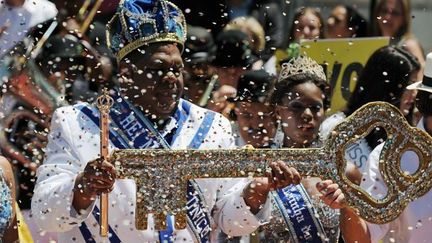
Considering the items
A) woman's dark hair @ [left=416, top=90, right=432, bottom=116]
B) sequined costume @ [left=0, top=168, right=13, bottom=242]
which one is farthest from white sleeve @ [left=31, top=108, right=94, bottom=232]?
woman's dark hair @ [left=416, top=90, right=432, bottom=116]

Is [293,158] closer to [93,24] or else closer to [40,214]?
[40,214]

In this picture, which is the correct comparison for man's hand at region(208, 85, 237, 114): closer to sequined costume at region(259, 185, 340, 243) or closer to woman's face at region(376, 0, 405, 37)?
sequined costume at region(259, 185, 340, 243)

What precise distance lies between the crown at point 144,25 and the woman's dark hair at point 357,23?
130 inches

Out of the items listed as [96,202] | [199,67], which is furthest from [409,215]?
[199,67]

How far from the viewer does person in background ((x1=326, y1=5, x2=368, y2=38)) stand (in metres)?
9.39

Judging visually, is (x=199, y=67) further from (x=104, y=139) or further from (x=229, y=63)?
(x=104, y=139)

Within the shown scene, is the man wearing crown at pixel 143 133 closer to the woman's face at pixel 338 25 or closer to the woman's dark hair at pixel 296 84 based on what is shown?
the woman's dark hair at pixel 296 84

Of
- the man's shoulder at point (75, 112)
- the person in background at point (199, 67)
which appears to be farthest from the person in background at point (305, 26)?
the man's shoulder at point (75, 112)

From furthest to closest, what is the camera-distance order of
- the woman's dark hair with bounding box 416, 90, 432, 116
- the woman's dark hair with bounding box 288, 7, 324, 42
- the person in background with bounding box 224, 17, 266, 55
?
1. the woman's dark hair with bounding box 288, 7, 324, 42
2. the person in background with bounding box 224, 17, 266, 55
3. the woman's dark hair with bounding box 416, 90, 432, 116

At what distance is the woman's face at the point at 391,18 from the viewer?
361 inches

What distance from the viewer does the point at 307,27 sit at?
9.13m

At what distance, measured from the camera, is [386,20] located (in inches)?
362

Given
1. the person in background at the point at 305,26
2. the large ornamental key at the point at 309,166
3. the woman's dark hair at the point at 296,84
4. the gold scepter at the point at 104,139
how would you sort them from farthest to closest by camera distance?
Answer: the person in background at the point at 305,26 → the woman's dark hair at the point at 296,84 → the large ornamental key at the point at 309,166 → the gold scepter at the point at 104,139

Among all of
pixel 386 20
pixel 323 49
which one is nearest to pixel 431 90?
pixel 323 49
